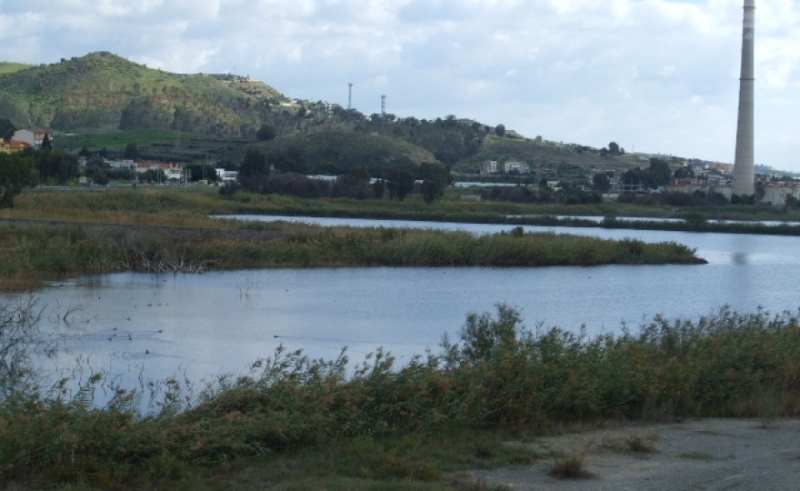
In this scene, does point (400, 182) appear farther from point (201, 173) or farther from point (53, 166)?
point (53, 166)

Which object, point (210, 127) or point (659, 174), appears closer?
point (659, 174)

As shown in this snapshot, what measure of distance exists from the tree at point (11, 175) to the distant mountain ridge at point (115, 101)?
95.7 m

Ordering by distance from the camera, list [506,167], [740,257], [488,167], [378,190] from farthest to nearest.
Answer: [506,167] → [488,167] → [378,190] → [740,257]

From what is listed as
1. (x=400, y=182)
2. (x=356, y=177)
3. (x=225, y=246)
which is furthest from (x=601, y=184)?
(x=225, y=246)

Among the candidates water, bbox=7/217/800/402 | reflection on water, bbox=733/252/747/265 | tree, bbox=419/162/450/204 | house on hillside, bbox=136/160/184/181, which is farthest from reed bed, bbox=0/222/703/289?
house on hillside, bbox=136/160/184/181

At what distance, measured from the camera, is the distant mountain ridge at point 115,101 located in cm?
15212

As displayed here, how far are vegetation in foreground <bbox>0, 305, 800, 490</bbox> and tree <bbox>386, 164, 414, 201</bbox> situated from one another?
65424mm

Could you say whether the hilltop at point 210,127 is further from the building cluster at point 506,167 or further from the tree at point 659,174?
the tree at point 659,174

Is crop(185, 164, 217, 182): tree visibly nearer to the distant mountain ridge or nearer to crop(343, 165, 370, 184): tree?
crop(343, 165, 370, 184): tree

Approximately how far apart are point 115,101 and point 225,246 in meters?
132

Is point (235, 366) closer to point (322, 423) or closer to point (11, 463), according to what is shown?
point (322, 423)

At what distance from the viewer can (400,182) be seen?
81000 millimetres

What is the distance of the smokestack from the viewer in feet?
311

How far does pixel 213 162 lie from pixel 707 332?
95.4m
